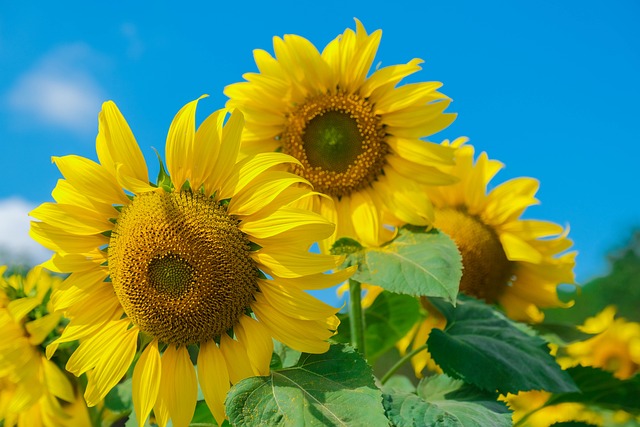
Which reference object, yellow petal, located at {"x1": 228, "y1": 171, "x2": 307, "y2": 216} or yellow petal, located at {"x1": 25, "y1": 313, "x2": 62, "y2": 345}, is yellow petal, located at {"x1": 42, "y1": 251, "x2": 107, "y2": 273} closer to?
yellow petal, located at {"x1": 228, "y1": 171, "x2": 307, "y2": 216}

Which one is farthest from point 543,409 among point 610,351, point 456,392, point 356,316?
point 356,316

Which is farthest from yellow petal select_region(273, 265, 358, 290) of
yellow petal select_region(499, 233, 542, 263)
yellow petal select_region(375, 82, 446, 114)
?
yellow petal select_region(499, 233, 542, 263)

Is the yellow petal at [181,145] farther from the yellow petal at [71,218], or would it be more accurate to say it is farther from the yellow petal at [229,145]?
the yellow petal at [71,218]

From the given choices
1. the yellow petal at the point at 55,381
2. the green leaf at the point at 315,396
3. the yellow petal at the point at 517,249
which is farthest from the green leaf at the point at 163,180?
the yellow petal at the point at 517,249

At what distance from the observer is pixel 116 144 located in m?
2.32

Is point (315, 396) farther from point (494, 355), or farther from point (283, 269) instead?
point (494, 355)

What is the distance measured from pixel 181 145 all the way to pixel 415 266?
855 millimetres

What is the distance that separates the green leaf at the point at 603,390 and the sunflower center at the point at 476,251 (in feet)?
1.90

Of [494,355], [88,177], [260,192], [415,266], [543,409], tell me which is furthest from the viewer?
[543,409]

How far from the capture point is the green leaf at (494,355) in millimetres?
2678

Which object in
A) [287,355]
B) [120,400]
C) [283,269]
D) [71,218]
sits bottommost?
[120,400]

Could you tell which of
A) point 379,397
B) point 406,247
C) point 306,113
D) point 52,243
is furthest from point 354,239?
point 52,243

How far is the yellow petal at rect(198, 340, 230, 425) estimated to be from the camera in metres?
2.34

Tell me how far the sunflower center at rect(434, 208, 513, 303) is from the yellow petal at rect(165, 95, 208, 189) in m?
1.56
